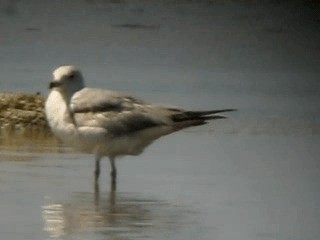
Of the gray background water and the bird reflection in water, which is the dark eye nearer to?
the gray background water

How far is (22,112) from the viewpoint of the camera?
1484 centimetres

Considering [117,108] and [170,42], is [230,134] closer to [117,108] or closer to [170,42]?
[117,108]

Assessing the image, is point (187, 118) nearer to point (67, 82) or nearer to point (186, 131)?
point (67, 82)

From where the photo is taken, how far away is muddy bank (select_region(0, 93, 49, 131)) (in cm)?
1473

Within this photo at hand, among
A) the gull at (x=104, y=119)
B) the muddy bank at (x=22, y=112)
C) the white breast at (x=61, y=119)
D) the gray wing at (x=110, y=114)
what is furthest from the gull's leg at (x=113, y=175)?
the muddy bank at (x=22, y=112)

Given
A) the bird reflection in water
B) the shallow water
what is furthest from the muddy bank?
the bird reflection in water

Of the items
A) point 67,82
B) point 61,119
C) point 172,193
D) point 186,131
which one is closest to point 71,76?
point 67,82

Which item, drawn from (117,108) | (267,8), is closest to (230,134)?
(117,108)

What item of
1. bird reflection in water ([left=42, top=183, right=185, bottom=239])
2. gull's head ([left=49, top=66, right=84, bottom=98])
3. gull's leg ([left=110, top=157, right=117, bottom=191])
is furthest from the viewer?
gull's head ([left=49, top=66, right=84, bottom=98])

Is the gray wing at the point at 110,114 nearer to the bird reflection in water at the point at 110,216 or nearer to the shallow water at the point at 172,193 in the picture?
the shallow water at the point at 172,193

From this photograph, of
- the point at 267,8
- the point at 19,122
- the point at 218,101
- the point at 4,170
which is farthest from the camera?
the point at 267,8

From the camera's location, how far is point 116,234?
9.85m

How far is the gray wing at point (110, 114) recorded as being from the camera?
12.3 meters

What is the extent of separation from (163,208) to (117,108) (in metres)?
1.67
